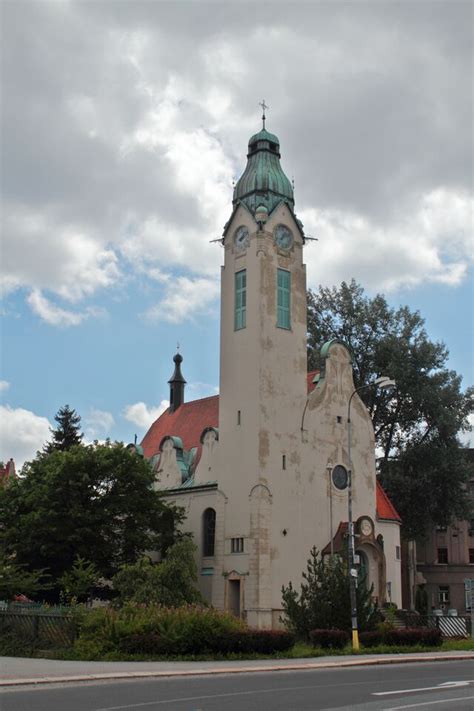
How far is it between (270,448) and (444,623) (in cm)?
1244

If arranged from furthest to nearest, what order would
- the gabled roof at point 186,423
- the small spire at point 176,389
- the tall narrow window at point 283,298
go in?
A: the small spire at point 176,389
the gabled roof at point 186,423
the tall narrow window at point 283,298

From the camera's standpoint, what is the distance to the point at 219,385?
150 ft

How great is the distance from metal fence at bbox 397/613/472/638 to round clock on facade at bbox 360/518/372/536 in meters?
4.41

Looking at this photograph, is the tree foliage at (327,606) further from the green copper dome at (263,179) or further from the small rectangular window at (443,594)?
the small rectangular window at (443,594)

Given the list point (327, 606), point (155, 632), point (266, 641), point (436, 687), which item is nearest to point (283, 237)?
point (327, 606)

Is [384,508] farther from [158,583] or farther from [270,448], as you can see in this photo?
[158,583]

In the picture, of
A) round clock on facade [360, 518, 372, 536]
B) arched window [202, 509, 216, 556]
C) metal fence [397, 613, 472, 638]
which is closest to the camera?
metal fence [397, 613, 472, 638]

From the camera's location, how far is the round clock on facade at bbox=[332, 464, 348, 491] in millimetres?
45406

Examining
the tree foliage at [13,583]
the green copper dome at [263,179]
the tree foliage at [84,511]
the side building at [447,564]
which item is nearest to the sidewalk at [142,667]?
the tree foliage at [13,583]

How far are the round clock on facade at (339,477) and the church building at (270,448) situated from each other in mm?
81

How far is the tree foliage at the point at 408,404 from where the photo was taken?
5536cm

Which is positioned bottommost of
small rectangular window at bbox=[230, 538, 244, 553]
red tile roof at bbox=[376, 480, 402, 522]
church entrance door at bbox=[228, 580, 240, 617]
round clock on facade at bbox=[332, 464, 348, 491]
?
church entrance door at bbox=[228, 580, 240, 617]

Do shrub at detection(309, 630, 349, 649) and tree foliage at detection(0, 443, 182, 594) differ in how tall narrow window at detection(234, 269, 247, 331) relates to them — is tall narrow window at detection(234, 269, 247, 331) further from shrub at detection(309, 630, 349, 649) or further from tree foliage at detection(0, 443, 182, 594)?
shrub at detection(309, 630, 349, 649)

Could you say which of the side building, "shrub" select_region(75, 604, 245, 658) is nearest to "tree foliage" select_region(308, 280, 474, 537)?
the side building
